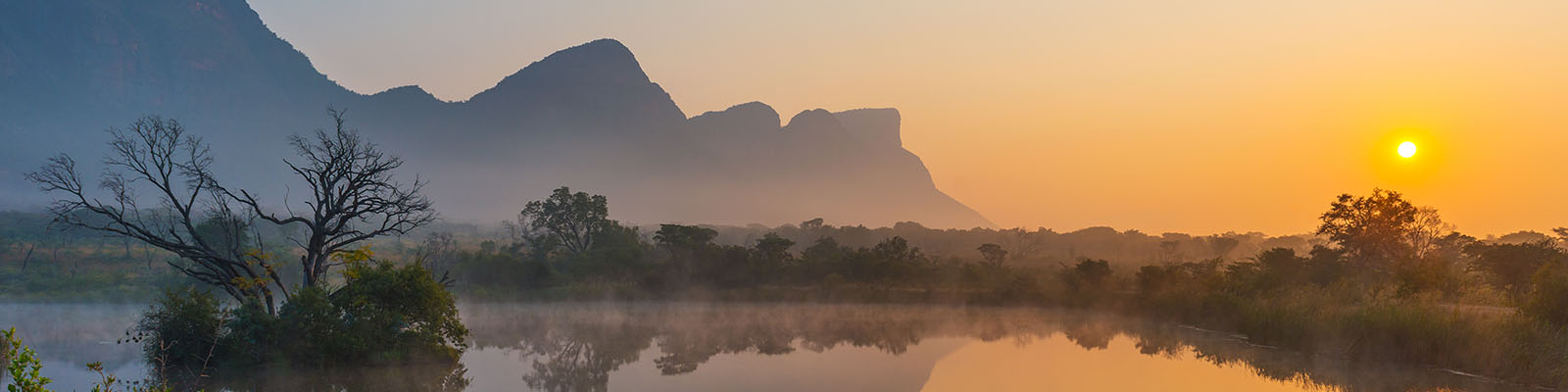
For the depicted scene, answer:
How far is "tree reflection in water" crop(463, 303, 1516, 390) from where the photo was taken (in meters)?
20.3

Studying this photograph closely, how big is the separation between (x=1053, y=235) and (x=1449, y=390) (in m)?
90.9

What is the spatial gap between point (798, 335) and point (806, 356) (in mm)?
4677

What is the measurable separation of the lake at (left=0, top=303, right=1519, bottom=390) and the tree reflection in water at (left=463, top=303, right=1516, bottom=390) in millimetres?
79

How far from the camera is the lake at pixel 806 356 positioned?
19297 mm

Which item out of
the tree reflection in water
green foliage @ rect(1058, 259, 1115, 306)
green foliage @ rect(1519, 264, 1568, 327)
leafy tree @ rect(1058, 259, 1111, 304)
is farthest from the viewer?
leafy tree @ rect(1058, 259, 1111, 304)

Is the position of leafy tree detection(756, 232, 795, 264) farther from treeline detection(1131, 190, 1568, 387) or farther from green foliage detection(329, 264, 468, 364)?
green foliage detection(329, 264, 468, 364)

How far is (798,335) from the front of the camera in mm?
28766

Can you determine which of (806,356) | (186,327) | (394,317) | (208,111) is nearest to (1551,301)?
(806,356)

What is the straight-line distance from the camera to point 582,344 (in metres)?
26.1

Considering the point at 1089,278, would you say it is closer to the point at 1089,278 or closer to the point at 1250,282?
the point at 1089,278

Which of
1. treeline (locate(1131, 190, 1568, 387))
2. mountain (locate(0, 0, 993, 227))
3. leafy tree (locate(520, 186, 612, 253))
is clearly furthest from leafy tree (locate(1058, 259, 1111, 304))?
mountain (locate(0, 0, 993, 227))

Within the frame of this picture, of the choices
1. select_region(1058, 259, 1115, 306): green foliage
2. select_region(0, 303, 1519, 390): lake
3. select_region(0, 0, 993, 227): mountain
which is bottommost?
select_region(0, 303, 1519, 390): lake

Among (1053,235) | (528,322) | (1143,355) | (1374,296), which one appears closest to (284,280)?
(528,322)

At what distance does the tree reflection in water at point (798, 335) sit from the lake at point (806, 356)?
0.08 meters
